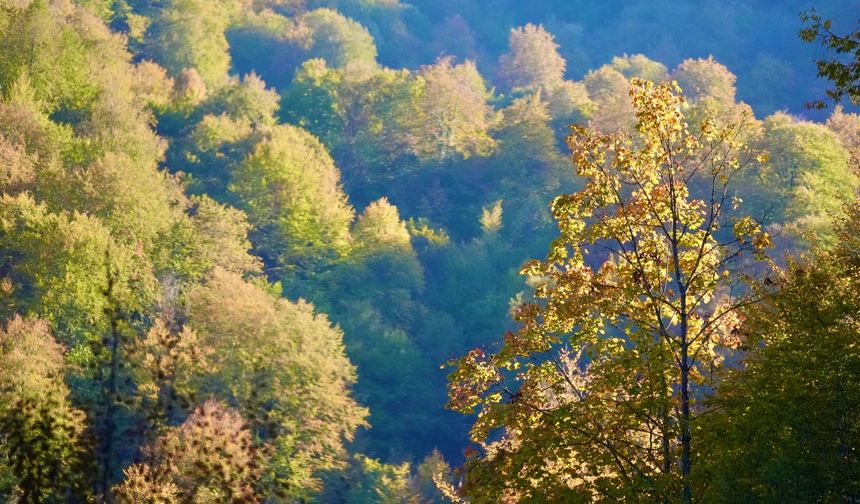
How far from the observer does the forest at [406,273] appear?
17.8m

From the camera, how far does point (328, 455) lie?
55.3 metres

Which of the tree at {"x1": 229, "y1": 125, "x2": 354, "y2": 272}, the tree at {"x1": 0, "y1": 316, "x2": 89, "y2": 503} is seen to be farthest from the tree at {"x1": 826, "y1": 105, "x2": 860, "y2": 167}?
the tree at {"x1": 0, "y1": 316, "x2": 89, "y2": 503}

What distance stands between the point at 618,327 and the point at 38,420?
910cm

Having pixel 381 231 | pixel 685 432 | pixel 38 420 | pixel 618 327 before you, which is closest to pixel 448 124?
pixel 381 231

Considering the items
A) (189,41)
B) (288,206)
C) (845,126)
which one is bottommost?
(288,206)

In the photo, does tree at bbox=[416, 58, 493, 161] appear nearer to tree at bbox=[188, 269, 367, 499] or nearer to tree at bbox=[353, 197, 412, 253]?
tree at bbox=[353, 197, 412, 253]

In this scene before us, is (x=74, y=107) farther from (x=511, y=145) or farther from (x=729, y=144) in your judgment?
(x=729, y=144)

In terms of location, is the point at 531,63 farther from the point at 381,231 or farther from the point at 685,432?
the point at 685,432

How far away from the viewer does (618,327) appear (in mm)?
18750

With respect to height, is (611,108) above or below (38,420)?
above

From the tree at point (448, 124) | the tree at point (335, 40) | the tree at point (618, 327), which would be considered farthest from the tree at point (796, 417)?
the tree at point (335, 40)

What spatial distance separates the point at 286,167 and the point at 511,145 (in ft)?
96.6

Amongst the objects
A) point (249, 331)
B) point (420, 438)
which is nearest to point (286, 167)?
point (420, 438)

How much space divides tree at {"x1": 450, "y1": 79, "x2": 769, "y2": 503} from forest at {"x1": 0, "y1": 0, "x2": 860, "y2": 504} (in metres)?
0.08
